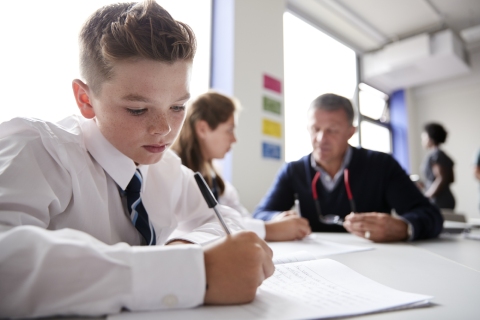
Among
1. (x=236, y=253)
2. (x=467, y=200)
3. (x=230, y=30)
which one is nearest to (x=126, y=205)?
(x=236, y=253)

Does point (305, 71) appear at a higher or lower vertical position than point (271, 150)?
higher

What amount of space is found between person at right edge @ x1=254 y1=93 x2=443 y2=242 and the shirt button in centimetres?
108

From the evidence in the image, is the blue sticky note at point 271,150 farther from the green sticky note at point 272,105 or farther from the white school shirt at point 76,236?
the white school shirt at point 76,236

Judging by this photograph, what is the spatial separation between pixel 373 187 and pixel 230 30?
162cm

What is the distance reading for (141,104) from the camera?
69 centimetres

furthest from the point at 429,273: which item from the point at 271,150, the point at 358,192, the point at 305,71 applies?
the point at 305,71

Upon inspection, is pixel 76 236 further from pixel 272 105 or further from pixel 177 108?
pixel 272 105

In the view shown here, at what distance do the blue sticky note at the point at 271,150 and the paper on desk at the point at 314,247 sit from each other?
59.1 inches

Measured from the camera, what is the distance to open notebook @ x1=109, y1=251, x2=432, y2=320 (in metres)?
0.43

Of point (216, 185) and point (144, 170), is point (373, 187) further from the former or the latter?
point (144, 170)

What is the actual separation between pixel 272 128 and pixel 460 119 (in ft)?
13.1

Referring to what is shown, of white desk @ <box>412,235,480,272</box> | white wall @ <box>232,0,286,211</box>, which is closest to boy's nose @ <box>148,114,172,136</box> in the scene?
white desk @ <box>412,235,480,272</box>

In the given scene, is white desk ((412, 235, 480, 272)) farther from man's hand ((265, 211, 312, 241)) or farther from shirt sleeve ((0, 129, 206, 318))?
shirt sleeve ((0, 129, 206, 318))

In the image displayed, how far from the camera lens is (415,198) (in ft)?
4.79
